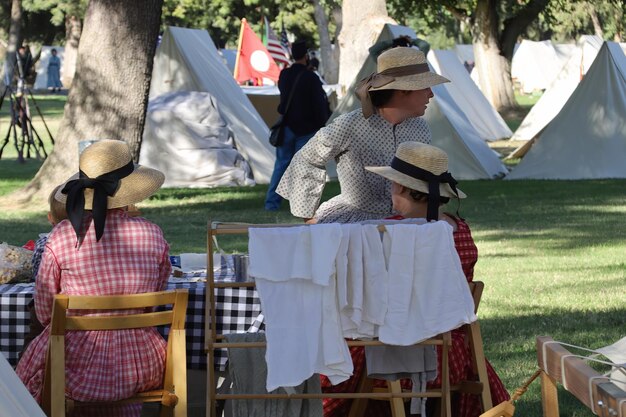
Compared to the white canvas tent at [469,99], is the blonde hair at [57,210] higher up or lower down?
higher up

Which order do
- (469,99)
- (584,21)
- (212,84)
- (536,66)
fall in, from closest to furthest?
(212,84) → (469,99) → (536,66) → (584,21)

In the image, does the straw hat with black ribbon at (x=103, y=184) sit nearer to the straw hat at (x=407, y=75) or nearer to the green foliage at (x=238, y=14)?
the straw hat at (x=407, y=75)

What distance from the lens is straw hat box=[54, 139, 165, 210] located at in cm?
509

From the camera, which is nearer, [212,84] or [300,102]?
[300,102]

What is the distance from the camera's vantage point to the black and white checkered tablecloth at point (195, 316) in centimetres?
562

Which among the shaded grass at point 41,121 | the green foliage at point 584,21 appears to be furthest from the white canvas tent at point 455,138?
the green foliage at point 584,21

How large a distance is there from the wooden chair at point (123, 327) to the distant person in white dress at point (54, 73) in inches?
2127

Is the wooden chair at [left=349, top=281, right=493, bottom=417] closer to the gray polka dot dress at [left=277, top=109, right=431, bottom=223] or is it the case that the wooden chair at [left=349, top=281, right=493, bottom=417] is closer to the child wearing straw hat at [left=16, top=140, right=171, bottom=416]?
the child wearing straw hat at [left=16, top=140, right=171, bottom=416]

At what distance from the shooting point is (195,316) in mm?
5707

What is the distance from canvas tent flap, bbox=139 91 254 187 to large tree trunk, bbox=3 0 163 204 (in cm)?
297

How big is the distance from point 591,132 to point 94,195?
14.4 metres

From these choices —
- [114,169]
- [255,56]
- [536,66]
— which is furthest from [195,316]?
[536,66]

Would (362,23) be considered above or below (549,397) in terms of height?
above

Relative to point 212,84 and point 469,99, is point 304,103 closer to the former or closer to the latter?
point 212,84
